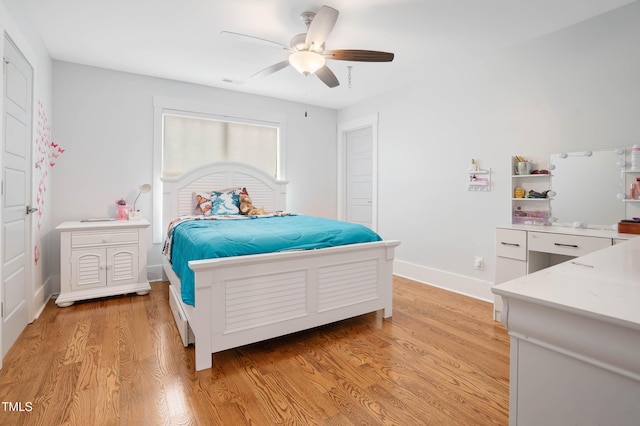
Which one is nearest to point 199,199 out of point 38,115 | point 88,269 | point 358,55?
point 88,269

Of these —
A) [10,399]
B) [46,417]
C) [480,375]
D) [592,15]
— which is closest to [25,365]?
[10,399]

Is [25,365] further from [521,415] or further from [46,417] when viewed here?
[521,415]

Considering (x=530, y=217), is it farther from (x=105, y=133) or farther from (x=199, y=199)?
(x=105, y=133)

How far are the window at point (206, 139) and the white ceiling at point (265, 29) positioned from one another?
555mm

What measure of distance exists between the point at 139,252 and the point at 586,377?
3733 millimetres

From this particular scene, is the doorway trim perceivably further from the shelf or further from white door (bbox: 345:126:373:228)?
the shelf

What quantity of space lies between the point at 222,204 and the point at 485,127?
3044mm

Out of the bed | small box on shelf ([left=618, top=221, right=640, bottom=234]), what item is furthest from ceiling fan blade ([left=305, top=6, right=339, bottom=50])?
small box on shelf ([left=618, top=221, right=640, bottom=234])

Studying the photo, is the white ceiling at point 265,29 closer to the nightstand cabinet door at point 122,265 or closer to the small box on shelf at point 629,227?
the small box on shelf at point 629,227

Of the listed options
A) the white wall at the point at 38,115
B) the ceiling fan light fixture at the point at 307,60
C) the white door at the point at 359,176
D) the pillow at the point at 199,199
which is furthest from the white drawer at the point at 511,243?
the white wall at the point at 38,115

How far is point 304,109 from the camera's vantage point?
16.7 ft

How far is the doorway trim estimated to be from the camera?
15.3 ft

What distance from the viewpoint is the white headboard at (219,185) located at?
3969mm

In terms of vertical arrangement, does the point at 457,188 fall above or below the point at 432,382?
above
